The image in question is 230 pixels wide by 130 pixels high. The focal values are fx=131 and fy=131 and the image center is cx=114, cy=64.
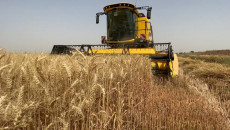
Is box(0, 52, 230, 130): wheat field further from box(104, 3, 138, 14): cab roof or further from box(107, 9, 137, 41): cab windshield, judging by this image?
box(104, 3, 138, 14): cab roof

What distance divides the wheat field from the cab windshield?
3794 mm

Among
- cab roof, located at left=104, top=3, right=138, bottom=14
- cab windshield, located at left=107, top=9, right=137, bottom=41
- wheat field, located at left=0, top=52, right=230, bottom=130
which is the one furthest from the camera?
cab windshield, located at left=107, top=9, right=137, bottom=41

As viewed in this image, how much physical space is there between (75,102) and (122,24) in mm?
5678

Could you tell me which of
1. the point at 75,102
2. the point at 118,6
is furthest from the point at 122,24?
the point at 75,102

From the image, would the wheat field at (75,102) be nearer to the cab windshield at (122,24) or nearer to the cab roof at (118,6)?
the cab windshield at (122,24)

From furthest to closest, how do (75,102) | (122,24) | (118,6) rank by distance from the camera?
1. (122,24)
2. (118,6)
3. (75,102)

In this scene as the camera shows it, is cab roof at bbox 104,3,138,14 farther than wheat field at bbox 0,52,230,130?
Yes

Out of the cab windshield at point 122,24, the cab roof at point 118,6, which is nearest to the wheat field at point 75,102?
the cab windshield at point 122,24

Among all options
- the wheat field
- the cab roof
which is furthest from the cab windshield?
the wheat field

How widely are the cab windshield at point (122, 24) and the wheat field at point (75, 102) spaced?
379 centimetres

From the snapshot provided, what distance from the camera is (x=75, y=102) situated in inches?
42.5

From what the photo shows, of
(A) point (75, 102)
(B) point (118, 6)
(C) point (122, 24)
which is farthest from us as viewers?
(C) point (122, 24)

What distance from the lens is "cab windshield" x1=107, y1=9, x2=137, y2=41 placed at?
20.2ft

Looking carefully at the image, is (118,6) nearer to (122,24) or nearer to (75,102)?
(122,24)
